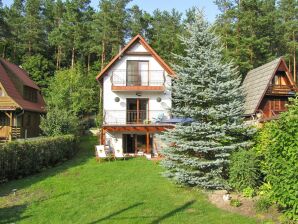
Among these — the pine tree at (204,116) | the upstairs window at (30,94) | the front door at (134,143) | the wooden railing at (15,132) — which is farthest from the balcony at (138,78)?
the pine tree at (204,116)

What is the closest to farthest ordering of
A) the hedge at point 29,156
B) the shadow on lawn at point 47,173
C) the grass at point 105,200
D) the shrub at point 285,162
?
1. the shrub at point 285,162
2. the grass at point 105,200
3. the shadow on lawn at point 47,173
4. the hedge at point 29,156

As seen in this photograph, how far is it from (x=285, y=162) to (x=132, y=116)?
17.5 metres

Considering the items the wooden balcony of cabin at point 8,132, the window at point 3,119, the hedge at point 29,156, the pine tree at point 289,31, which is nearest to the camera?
the hedge at point 29,156

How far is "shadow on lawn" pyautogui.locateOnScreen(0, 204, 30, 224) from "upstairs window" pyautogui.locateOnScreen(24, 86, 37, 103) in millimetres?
22144

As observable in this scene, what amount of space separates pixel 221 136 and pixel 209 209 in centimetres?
290

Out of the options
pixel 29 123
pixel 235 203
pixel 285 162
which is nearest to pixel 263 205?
pixel 235 203

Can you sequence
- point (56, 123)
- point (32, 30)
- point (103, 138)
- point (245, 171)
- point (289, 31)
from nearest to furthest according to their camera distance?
point (245, 171)
point (56, 123)
point (103, 138)
point (289, 31)
point (32, 30)

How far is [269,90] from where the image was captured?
84.5ft

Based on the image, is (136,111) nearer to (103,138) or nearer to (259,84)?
(103,138)

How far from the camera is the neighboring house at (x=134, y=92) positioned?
81.0ft

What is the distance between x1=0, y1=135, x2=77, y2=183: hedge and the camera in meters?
14.3

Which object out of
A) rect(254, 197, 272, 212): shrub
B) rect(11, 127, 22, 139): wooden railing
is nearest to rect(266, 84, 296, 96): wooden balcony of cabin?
rect(254, 197, 272, 212): shrub

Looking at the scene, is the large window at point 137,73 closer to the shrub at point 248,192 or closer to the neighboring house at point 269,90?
the neighboring house at point 269,90

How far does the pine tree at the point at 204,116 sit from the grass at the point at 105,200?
813 mm
